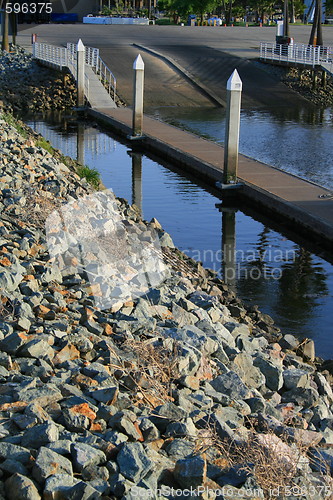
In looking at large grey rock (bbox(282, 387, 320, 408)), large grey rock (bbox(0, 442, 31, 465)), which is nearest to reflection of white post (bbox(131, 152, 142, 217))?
large grey rock (bbox(282, 387, 320, 408))

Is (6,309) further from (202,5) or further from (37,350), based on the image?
(202,5)

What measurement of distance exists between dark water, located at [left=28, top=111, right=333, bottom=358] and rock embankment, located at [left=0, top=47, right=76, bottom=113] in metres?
11.1

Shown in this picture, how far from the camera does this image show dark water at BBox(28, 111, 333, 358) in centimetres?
1075

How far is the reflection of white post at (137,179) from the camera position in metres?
17.2

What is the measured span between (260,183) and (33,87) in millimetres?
20186

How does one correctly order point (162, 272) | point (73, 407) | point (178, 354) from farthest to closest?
point (162, 272), point (178, 354), point (73, 407)

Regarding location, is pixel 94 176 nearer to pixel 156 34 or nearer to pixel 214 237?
pixel 214 237

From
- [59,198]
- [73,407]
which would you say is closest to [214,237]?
[59,198]

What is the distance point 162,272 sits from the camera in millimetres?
9352

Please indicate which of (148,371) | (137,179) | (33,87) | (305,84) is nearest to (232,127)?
(137,179)

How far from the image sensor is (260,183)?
16.2 metres

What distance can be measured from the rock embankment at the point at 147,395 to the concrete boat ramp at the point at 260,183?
4.60 m

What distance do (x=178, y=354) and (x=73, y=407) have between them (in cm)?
161

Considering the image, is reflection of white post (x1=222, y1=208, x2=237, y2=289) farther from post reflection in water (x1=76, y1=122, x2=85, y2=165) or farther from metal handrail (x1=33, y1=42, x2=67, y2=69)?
metal handrail (x1=33, y1=42, x2=67, y2=69)
